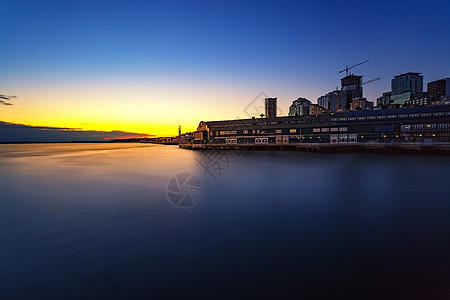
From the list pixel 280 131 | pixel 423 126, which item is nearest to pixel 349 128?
pixel 423 126

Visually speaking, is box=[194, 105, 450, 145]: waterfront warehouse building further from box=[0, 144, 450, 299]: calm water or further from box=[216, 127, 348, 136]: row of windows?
box=[0, 144, 450, 299]: calm water

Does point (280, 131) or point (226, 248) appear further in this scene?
point (280, 131)

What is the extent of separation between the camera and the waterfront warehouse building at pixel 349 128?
77500 mm

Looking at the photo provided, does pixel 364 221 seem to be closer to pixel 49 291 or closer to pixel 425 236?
pixel 425 236

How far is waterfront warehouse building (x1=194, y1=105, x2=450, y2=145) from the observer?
77.5 meters

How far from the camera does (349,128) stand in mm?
91812

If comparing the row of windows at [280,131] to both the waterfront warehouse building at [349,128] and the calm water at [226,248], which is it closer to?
the waterfront warehouse building at [349,128]

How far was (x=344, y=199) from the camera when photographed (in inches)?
854

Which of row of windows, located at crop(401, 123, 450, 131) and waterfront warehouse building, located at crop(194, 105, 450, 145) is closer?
row of windows, located at crop(401, 123, 450, 131)

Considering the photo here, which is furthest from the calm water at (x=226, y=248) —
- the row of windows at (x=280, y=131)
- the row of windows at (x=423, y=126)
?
the row of windows at (x=280, y=131)

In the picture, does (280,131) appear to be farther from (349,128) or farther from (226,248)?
(226,248)

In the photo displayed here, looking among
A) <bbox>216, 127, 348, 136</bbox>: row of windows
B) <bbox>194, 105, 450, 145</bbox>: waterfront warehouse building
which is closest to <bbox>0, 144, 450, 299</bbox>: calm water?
<bbox>194, 105, 450, 145</bbox>: waterfront warehouse building

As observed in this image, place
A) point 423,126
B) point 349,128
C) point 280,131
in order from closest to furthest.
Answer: point 423,126 < point 349,128 < point 280,131

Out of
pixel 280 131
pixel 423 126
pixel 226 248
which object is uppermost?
pixel 280 131
